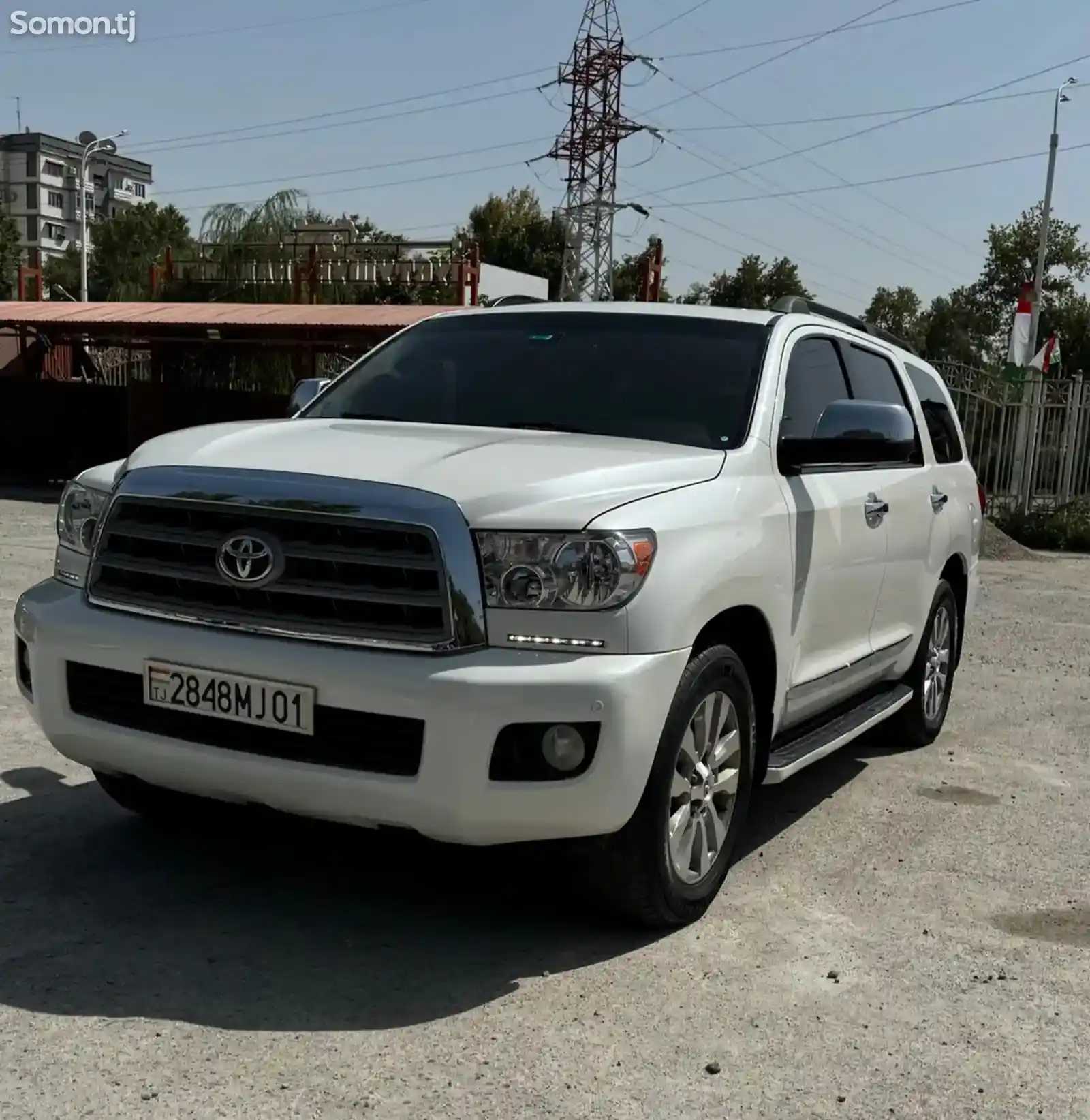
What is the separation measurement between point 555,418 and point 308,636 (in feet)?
4.59

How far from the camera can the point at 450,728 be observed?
10.7 feet

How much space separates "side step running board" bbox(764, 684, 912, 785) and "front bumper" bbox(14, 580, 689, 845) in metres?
0.96

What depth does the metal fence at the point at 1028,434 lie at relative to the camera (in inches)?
712

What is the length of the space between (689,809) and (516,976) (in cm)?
70

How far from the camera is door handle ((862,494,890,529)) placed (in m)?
5.09

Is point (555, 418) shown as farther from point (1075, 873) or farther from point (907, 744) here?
point (907, 744)

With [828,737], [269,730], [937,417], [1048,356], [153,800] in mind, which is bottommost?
[153,800]

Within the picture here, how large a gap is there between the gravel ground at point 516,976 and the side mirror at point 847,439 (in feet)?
4.53

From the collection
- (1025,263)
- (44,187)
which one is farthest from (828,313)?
(44,187)

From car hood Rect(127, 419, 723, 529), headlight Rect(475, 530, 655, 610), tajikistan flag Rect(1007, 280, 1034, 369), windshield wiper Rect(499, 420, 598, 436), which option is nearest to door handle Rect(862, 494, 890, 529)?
car hood Rect(127, 419, 723, 529)

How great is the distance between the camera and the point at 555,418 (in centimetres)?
449

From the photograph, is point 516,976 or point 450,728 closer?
point 450,728

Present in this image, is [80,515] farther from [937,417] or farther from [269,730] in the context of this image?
[937,417]

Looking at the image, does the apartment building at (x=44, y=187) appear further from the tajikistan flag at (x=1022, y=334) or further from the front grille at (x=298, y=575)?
the front grille at (x=298, y=575)
